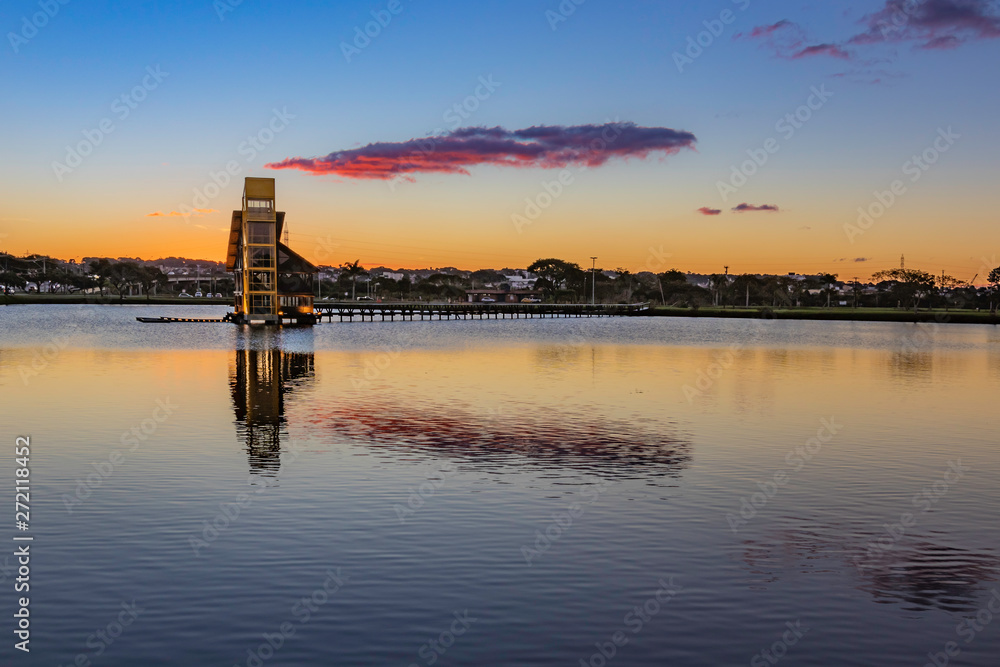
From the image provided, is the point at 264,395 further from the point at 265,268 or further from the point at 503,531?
the point at 265,268

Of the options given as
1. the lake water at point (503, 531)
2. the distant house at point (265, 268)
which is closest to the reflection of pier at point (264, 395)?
the lake water at point (503, 531)

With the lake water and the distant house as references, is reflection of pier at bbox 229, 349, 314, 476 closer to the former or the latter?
the lake water

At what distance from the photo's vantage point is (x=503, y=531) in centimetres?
1633

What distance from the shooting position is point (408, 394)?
40.0 meters

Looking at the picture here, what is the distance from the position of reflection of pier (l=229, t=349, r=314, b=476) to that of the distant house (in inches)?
1856

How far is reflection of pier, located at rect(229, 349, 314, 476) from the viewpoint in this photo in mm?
24547

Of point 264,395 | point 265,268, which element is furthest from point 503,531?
point 265,268

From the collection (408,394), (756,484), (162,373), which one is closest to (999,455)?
(756,484)

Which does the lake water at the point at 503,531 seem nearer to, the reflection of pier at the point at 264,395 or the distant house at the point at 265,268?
the reflection of pier at the point at 264,395

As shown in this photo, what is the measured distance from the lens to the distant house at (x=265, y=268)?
115m

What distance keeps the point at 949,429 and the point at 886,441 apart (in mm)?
4691

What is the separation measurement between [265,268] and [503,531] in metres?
106

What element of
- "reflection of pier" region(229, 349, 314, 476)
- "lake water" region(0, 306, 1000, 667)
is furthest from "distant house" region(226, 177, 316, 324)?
"lake water" region(0, 306, 1000, 667)

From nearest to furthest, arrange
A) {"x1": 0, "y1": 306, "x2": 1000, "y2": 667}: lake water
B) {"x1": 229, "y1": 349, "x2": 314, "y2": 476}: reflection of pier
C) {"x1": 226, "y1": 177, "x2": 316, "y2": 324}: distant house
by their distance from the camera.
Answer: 1. {"x1": 0, "y1": 306, "x2": 1000, "y2": 667}: lake water
2. {"x1": 229, "y1": 349, "x2": 314, "y2": 476}: reflection of pier
3. {"x1": 226, "y1": 177, "x2": 316, "y2": 324}: distant house
